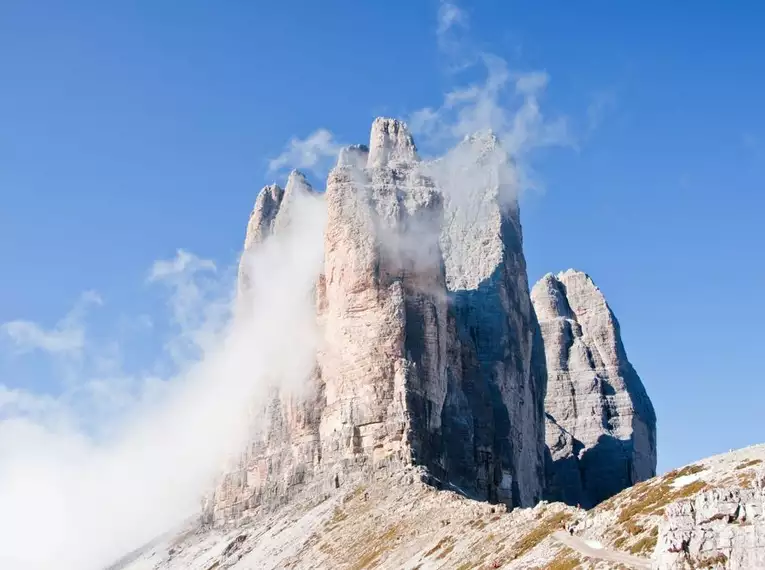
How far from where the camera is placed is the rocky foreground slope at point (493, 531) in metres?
58.8

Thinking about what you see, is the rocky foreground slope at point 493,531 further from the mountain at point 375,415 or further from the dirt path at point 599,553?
the mountain at point 375,415

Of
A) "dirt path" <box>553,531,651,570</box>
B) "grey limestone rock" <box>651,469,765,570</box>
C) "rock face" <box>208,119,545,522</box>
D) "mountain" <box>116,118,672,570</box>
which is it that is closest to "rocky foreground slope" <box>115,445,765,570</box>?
"grey limestone rock" <box>651,469,765,570</box>

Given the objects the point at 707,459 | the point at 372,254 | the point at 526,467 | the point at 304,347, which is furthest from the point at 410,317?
the point at 707,459

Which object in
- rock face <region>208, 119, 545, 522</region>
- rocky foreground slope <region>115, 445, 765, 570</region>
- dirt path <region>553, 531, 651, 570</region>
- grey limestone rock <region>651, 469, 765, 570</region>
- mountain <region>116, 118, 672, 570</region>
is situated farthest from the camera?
rock face <region>208, 119, 545, 522</region>

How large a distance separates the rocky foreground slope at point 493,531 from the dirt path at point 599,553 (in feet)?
0.67

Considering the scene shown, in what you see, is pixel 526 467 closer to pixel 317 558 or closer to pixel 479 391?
pixel 479 391

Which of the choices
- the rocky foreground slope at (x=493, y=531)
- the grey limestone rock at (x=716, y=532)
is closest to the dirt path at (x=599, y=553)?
the rocky foreground slope at (x=493, y=531)

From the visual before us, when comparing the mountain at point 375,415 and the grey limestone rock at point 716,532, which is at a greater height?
the mountain at point 375,415

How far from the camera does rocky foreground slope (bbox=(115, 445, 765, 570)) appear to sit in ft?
193

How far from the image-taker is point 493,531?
10094cm

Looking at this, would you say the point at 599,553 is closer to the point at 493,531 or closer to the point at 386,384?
the point at 493,531

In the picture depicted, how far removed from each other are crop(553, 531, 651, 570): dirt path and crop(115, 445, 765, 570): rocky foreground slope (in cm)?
20

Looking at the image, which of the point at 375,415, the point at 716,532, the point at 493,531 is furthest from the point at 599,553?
the point at 375,415

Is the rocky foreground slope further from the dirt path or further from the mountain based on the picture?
the mountain
